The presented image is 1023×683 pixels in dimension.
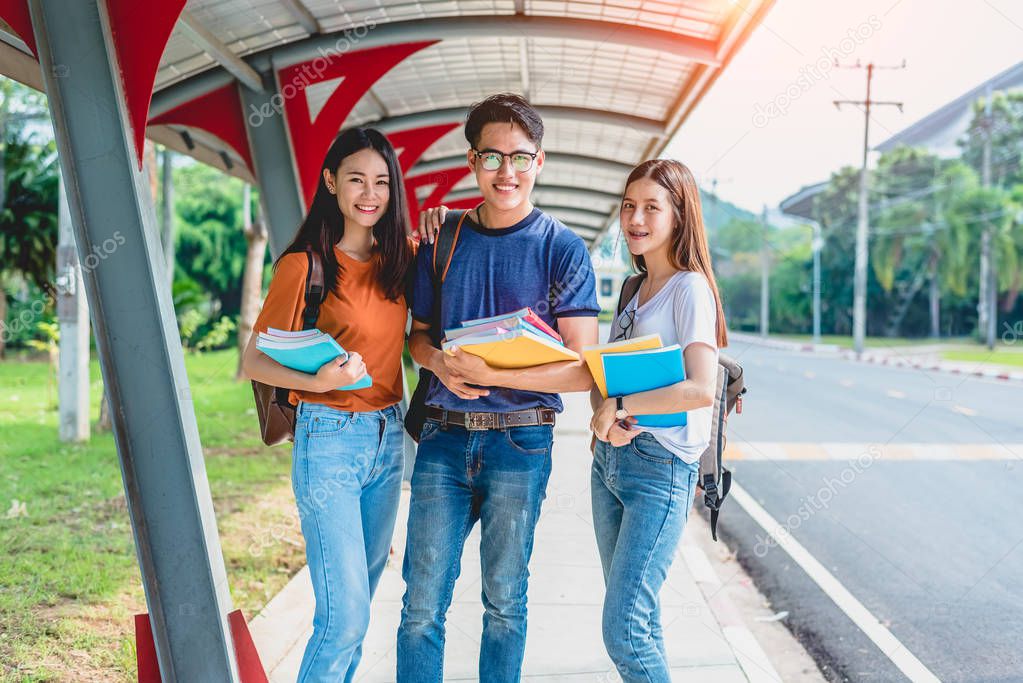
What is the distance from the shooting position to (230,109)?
5539 millimetres

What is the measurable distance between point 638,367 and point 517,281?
0.50m

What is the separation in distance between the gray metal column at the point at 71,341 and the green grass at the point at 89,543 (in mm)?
282

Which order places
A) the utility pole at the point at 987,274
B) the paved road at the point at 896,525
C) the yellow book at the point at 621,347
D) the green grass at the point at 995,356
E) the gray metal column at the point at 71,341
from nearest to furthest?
1. the yellow book at the point at 621,347
2. the paved road at the point at 896,525
3. the gray metal column at the point at 71,341
4. the green grass at the point at 995,356
5. the utility pole at the point at 987,274

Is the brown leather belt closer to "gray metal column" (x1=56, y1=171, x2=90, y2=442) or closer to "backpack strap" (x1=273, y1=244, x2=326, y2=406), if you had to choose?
"backpack strap" (x1=273, y1=244, x2=326, y2=406)

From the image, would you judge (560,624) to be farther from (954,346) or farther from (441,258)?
(954,346)

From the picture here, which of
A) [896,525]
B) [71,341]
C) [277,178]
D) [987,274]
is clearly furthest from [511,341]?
[987,274]

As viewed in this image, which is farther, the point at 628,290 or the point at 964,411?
the point at 964,411

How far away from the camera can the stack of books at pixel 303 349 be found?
7.99 feet

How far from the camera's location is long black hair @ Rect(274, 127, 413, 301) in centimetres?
274

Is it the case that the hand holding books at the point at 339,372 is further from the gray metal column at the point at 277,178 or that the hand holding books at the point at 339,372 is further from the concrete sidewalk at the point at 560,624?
the gray metal column at the point at 277,178

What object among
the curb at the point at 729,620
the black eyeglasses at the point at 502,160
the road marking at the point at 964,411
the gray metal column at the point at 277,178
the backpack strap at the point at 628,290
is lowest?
the road marking at the point at 964,411

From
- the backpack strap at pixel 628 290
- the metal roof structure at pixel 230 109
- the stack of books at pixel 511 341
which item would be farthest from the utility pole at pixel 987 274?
the stack of books at pixel 511 341

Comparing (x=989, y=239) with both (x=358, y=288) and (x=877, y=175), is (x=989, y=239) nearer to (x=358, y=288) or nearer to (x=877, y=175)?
(x=877, y=175)

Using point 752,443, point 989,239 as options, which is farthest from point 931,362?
point 752,443
